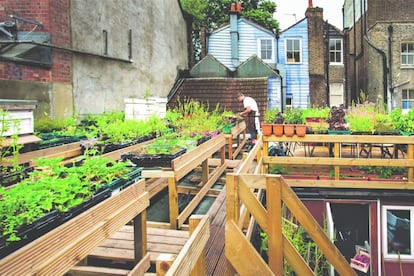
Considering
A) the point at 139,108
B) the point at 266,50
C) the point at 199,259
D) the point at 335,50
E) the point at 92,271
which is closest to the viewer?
the point at 199,259

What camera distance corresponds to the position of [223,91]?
15.6 meters

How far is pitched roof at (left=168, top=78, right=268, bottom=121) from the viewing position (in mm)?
15109

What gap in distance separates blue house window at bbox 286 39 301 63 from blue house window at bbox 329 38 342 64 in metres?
3.52

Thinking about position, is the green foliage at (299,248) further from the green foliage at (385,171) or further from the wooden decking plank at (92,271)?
the wooden decking plank at (92,271)

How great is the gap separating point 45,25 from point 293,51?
47.5 feet

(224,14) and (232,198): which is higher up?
(224,14)

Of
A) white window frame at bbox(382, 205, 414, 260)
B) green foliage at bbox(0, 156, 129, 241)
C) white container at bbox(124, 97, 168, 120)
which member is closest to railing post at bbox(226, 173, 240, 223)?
green foliage at bbox(0, 156, 129, 241)

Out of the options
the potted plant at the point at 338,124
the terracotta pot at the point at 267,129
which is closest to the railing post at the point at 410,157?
the potted plant at the point at 338,124

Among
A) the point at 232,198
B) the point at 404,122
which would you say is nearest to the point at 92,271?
the point at 232,198

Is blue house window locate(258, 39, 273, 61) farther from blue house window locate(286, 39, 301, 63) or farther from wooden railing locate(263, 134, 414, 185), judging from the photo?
wooden railing locate(263, 134, 414, 185)

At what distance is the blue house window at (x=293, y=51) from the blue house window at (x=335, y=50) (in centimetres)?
352

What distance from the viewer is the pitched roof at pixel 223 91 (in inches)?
595

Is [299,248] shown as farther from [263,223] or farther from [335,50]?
[335,50]

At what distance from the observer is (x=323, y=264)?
600 cm
